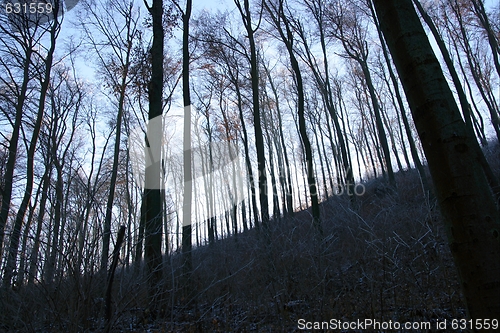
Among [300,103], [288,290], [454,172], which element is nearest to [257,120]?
[300,103]

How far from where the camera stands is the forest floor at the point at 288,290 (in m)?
2.85

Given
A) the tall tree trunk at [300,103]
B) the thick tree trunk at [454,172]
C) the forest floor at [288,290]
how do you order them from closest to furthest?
the thick tree trunk at [454,172], the forest floor at [288,290], the tall tree trunk at [300,103]

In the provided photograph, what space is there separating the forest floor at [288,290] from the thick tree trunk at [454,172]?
7.52 ft

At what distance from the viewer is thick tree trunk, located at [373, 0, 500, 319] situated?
147 centimetres

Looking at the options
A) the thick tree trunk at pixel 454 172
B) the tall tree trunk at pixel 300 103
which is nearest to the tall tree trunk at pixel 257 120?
the tall tree trunk at pixel 300 103

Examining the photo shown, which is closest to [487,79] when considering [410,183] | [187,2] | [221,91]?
[410,183]

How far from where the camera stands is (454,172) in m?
1.58

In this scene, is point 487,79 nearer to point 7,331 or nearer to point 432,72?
point 432,72

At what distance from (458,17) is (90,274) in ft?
61.4

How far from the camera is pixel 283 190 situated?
2092cm

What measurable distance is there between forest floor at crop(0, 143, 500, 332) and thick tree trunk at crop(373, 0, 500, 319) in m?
2.29

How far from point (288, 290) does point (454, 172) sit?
4061 millimetres

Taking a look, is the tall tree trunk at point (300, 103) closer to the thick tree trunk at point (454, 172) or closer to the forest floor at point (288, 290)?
the forest floor at point (288, 290)

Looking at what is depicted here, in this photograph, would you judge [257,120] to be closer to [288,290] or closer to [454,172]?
[288,290]
